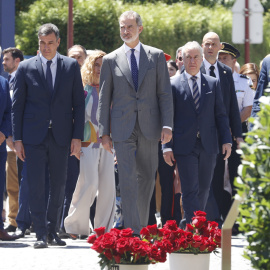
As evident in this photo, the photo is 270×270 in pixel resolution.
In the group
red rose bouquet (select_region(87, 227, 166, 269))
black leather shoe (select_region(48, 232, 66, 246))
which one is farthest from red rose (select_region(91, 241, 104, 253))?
black leather shoe (select_region(48, 232, 66, 246))

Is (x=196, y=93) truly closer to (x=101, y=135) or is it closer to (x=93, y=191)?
(x=101, y=135)

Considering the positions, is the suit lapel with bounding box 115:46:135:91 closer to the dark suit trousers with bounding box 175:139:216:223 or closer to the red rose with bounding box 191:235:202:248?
the dark suit trousers with bounding box 175:139:216:223

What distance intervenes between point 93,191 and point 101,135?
69.4 inches

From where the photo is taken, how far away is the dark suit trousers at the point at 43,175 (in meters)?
10.5

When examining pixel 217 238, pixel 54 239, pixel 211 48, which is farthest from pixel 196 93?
pixel 217 238

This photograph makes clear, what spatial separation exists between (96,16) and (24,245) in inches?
1052

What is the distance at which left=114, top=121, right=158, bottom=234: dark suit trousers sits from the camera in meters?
9.65

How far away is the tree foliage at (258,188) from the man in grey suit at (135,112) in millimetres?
4297

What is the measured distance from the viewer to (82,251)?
33.0 feet

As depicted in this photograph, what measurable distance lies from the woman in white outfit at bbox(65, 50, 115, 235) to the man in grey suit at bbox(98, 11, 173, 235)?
1.47m

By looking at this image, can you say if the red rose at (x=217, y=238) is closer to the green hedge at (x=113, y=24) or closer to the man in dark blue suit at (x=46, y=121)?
the man in dark blue suit at (x=46, y=121)

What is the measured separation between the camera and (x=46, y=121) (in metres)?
10.5

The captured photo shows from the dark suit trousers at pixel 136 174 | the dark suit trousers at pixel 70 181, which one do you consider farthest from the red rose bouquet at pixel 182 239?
the dark suit trousers at pixel 70 181

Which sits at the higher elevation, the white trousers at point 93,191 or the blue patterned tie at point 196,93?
the blue patterned tie at point 196,93
